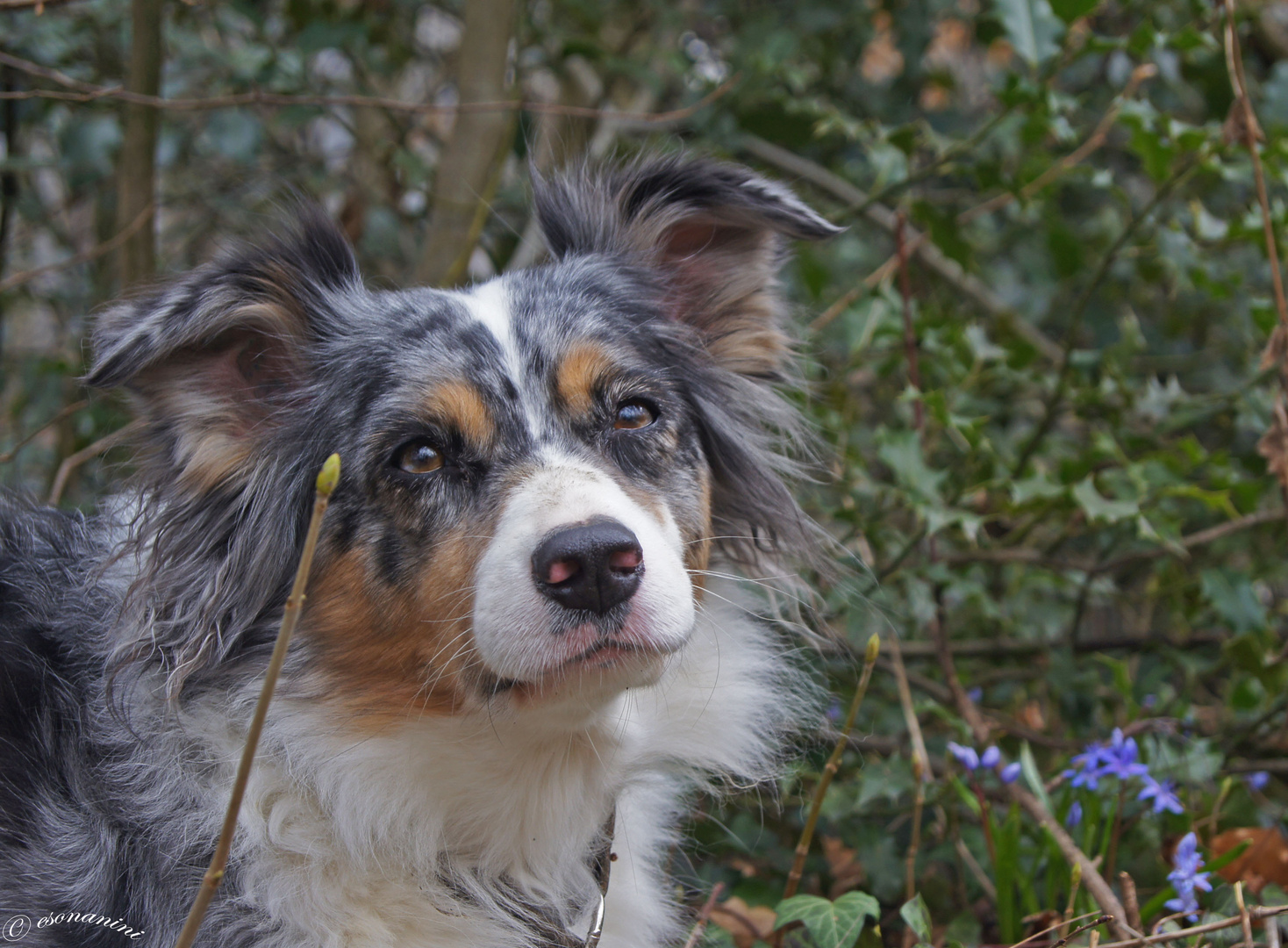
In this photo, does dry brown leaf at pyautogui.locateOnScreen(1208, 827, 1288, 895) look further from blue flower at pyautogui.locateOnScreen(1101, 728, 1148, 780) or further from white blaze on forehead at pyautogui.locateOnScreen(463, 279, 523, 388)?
white blaze on forehead at pyautogui.locateOnScreen(463, 279, 523, 388)

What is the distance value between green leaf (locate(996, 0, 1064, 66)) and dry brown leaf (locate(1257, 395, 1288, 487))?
1.34m

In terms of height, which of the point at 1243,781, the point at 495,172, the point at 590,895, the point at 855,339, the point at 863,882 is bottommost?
the point at 863,882

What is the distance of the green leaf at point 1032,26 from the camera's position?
140 inches

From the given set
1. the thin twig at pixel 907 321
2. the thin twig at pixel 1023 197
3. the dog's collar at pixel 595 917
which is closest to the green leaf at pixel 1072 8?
the thin twig at pixel 1023 197

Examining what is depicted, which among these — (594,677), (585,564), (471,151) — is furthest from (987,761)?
(471,151)

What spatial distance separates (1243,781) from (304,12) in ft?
15.2

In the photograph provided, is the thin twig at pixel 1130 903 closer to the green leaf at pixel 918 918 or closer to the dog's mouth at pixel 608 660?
the green leaf at pixel 918 918

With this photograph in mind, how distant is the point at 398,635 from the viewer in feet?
8.21

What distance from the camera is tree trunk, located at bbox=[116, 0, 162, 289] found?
12.4ft

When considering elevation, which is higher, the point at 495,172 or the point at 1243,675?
the point at 495,172

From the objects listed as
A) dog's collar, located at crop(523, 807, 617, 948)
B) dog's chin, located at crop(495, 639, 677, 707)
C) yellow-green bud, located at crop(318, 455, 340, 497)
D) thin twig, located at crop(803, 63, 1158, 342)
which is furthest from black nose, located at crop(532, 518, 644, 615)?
thin twig, located at crop(803, 63, 1158, 342)

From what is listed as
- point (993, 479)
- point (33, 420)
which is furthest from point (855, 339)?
point (33, 420)

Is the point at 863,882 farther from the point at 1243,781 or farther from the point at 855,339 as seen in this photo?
the point at 855,339

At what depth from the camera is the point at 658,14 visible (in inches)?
208
